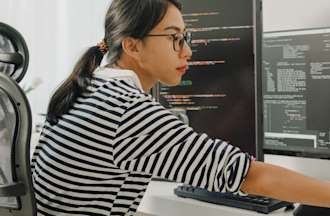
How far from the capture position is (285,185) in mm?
1001

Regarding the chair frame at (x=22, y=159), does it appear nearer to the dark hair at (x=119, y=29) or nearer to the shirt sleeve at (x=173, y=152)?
the dark hair at (x=119, y=29)

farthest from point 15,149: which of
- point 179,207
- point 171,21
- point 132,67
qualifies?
point 179,207

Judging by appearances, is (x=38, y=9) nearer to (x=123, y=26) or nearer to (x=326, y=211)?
(x=123, y=26)

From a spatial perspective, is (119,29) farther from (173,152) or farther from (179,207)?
(179,207)

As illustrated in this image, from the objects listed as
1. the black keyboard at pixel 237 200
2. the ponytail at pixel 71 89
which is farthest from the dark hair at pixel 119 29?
the black keyboard at pixel 237 200

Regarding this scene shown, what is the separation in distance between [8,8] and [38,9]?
5.8 inches

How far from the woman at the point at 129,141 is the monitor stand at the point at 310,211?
0.31 m

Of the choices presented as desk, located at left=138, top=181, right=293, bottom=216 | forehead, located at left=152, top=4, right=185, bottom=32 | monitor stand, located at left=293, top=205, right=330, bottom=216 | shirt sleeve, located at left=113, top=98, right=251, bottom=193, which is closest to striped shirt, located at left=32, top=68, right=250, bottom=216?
shirt sleeve, located at left=113, top=98, right=251, bottom=193

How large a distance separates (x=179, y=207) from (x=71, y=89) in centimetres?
54

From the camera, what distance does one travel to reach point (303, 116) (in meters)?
1.52

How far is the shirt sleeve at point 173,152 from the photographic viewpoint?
0.99 meters

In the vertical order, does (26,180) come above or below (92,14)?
below

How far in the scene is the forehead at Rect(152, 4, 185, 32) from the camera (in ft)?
3.99

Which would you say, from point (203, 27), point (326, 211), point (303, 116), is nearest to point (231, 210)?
point (326, 211)
